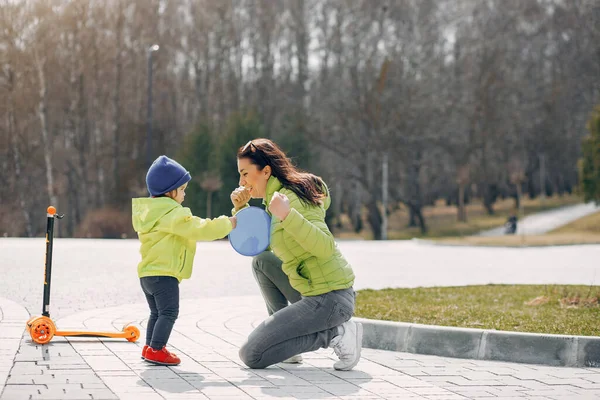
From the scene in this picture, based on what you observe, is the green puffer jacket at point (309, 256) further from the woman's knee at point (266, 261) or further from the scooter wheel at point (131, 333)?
the scooter wheel at point (131, 333)

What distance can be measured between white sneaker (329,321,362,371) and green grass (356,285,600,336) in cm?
193

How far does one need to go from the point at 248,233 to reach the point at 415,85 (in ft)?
153

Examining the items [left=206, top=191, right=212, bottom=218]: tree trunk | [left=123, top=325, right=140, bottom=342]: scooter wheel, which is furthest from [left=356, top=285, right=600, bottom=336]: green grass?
[left=206, top=191, right=212, bottom=218]: tree trunk

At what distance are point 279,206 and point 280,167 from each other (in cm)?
57

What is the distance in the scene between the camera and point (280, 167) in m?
6.67

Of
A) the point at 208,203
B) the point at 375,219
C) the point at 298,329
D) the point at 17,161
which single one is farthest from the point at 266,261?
the point at 17,161

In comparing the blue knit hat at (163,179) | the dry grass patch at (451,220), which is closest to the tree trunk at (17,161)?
the dry grass patch at (451,220)

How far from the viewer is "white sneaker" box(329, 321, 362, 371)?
262 inches

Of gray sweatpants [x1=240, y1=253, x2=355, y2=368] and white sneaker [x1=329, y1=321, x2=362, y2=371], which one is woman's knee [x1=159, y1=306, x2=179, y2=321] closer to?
gray sweatpants [x1=240, y1=253, x2=355, y2=368]

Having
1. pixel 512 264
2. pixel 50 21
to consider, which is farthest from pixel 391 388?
pixel 50 21

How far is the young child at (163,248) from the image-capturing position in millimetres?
6559

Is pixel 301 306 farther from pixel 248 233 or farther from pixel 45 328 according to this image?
pixel 45 328

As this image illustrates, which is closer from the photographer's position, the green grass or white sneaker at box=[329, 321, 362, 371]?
white sneaker at box=[329, 321, 362, 371]

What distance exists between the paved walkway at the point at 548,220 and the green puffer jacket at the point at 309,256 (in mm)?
44084
